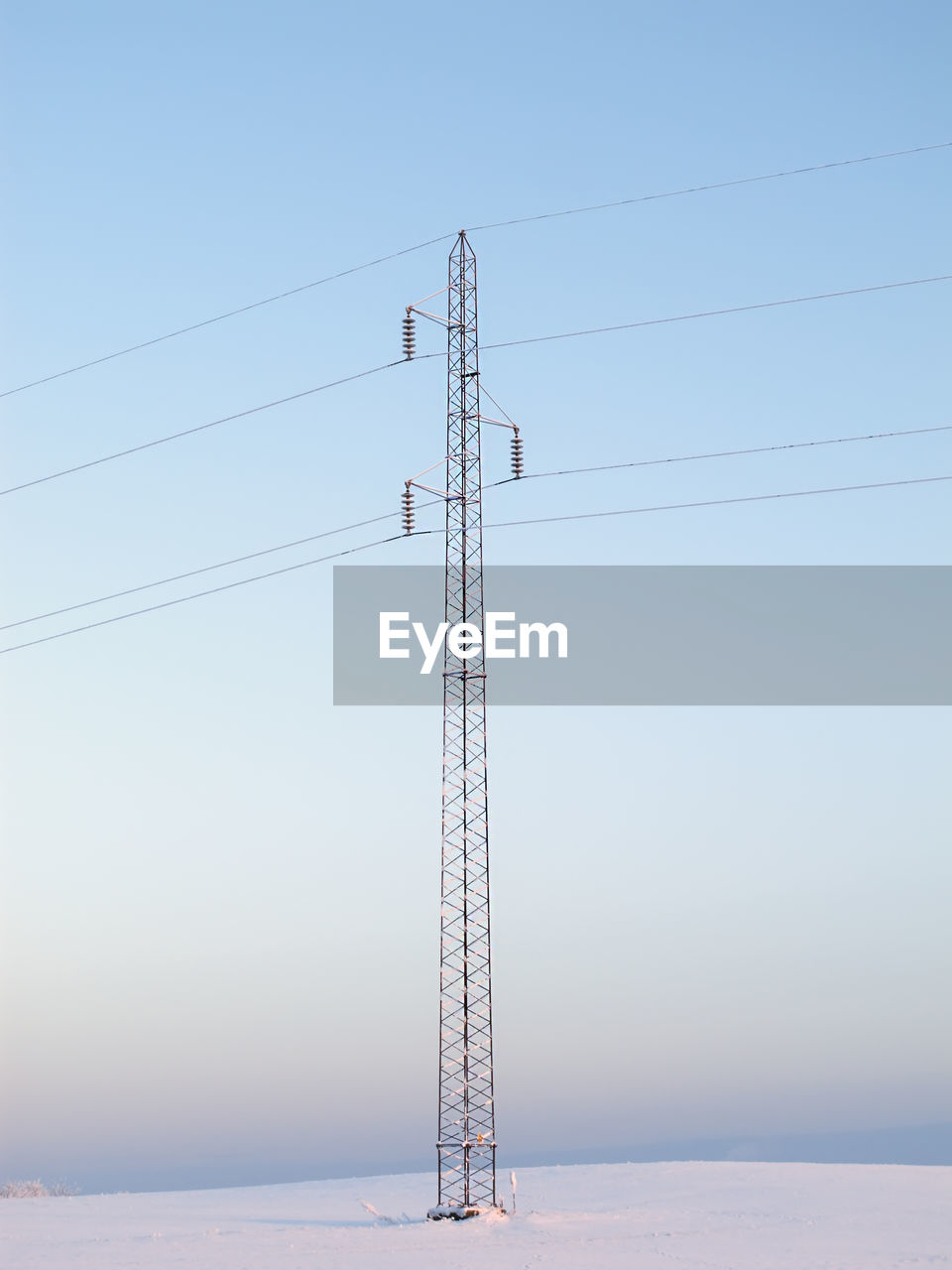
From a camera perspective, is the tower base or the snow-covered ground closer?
the snow-covered ground

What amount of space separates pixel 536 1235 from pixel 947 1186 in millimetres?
26312

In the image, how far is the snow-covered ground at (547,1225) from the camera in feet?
154

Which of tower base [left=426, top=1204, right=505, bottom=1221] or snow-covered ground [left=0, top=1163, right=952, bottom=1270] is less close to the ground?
tower base [left=426, top=1204, right=505, bottom=1221]

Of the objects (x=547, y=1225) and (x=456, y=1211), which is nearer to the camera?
(x=456, y=1211)

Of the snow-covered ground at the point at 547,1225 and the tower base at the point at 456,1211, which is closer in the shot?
the snow-covered ground at the point at 547,1225

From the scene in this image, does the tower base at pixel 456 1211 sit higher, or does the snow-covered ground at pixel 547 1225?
the tower base at pixel 456 1211

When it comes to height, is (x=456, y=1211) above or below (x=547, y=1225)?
above

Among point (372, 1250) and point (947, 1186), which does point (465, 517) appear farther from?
point (947, 1186)

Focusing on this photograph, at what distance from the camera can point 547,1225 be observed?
2088 inches

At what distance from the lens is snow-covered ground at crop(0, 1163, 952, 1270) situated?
154 ft

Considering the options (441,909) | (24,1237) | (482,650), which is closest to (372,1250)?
(441,909)

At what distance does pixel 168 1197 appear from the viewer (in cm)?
7406

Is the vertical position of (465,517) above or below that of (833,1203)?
above

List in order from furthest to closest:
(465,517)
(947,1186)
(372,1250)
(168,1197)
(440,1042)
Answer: (168,1197) → (947,1186) → (465,517) → (440,1042) → (372,1250)
